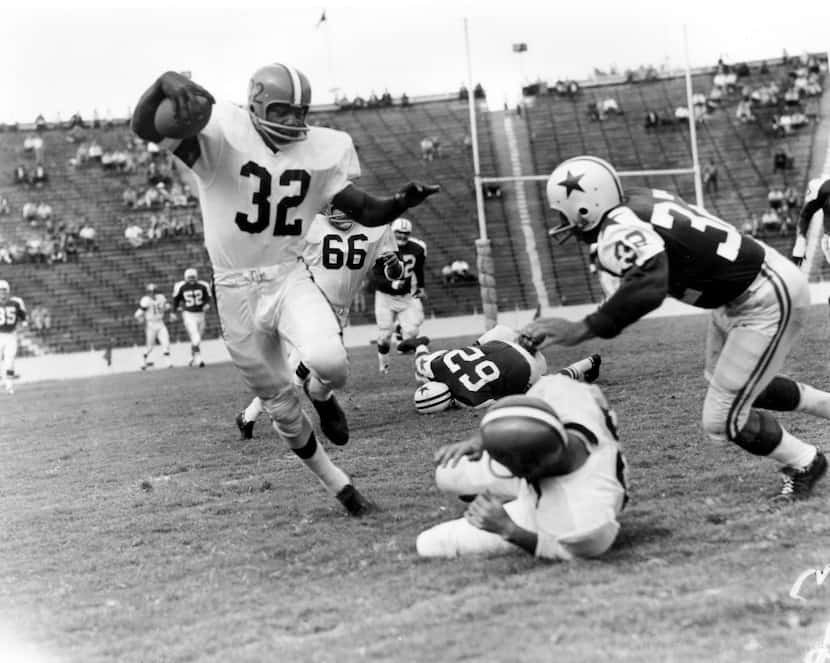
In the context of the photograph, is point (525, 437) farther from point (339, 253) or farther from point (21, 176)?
point (21, 176)

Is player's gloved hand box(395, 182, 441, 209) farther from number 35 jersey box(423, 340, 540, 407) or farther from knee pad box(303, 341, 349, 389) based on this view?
number 35 jersey box(423, 340, 540, 407)

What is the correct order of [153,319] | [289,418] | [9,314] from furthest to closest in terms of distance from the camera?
1. [153,319]
2. [9,314]
3. [289,418]

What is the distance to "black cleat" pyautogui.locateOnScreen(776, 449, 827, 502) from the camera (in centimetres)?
489

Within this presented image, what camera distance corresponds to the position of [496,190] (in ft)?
92.3

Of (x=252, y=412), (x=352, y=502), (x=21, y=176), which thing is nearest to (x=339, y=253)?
(x=252, y=412)

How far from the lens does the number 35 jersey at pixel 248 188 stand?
17.0ft

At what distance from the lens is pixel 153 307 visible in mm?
21406

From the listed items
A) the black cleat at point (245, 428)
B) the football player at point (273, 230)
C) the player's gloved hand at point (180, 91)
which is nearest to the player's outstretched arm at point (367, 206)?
the football player at point (273, 230)

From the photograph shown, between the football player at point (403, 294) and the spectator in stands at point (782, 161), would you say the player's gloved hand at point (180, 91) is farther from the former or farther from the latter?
the spectator in stands at point (782, 161)

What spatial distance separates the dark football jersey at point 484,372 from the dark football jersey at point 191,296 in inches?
488

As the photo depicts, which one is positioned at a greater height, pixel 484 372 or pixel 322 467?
pixel 322 467

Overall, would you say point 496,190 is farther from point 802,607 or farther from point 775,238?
point 802,607

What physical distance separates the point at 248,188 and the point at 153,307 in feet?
55.1

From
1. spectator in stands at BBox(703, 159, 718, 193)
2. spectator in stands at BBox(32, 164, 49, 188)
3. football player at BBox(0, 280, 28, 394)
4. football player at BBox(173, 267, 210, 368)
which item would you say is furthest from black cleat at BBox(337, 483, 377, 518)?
spectator in stands at BBox(32, 164, 49, 188)
